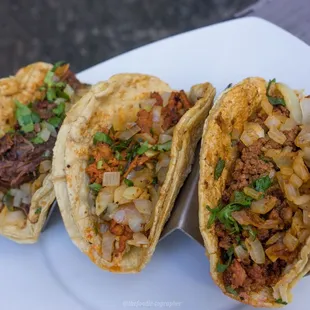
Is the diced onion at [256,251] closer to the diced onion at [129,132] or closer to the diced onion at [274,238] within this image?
the diced onion at [274,238]

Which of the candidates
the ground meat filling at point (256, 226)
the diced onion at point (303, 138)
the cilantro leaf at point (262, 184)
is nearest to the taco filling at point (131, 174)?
the ground meat filling at point (256, 226)

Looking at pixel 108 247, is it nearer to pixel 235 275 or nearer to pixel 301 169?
pixel 235 275

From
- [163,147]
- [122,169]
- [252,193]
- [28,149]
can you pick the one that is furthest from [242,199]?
[28,149]

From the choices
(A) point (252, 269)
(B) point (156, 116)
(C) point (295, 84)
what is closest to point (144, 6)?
(C) point (295, 84)

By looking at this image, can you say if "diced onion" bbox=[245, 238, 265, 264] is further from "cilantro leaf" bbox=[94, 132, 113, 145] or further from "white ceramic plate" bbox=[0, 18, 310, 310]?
"cilantro leaf" bbox=[94, 132, 113, 145]

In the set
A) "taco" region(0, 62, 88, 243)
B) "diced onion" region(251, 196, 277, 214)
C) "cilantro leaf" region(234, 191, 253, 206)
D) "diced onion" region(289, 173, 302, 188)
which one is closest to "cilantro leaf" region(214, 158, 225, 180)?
"cilantro leaf" region(234, 191, 253, 206)

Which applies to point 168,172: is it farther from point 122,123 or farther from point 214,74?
point 214,74
